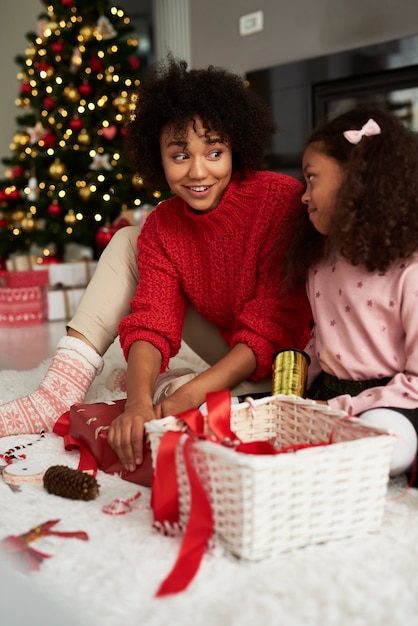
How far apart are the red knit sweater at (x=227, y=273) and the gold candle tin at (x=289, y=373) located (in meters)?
0.09

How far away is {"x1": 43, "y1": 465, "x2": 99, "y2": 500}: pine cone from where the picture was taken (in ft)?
4.05

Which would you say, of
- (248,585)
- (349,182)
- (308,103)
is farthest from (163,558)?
(308,103)

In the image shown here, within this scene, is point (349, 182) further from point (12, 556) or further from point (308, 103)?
point (308, 103)

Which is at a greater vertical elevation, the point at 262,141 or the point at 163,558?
the point at 262,141

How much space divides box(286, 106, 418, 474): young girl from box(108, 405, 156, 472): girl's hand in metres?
0.34

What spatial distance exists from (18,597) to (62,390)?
0.73 m

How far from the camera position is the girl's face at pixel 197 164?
150cm

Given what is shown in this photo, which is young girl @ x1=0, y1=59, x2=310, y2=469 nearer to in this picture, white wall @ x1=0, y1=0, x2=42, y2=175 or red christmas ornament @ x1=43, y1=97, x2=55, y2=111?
red christmas ornament @ x1=43, y1=97, x2=55, y2=111

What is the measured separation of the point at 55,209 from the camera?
415 cm

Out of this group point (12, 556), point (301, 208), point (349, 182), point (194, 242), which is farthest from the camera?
point (194, 242)

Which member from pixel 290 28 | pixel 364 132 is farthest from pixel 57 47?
pixel 364 132

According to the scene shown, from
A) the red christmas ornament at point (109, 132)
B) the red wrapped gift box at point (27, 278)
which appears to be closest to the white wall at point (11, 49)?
the red christmas ornament at point (109, 132)

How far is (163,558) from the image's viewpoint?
3.26 feet

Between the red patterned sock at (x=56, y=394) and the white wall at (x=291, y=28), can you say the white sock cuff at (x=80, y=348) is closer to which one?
the red patterned sock at (x=56, y=394)
